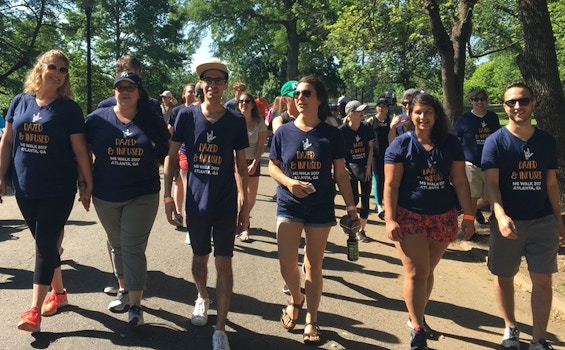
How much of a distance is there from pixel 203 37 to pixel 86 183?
31.8 m

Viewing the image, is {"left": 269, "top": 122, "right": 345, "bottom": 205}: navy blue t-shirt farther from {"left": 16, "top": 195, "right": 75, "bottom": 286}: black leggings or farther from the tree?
the tree

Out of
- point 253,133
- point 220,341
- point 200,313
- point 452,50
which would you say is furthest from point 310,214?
point 452,50

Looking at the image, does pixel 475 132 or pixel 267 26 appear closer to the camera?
pixel 475 132

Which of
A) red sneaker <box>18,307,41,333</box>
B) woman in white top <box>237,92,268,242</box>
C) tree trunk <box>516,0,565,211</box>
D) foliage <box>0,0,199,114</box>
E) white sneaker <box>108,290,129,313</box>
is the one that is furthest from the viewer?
foliage <box>0,0,199,114</box>

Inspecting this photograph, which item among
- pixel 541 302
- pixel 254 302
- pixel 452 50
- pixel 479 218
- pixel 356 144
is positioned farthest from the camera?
pixel 452 50

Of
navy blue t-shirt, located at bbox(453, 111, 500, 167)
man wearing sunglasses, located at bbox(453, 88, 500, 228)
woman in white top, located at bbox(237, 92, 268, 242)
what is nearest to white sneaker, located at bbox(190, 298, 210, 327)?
woman in white top, located at bbox(237, 92, 268, 242)

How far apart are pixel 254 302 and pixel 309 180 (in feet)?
4.96

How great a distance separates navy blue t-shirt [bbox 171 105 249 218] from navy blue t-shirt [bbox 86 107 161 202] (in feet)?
0.90

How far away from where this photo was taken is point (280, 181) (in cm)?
376

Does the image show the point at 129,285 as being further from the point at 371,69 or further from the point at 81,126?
the point at 371,69

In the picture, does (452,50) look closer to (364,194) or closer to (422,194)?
(364,194)

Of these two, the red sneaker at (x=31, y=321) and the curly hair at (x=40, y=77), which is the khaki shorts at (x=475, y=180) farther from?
Result: the red sneaker at (x=31, y=321)

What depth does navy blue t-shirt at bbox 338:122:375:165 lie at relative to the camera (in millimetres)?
6645

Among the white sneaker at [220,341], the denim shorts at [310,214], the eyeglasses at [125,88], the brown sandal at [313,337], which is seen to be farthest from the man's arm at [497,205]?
the eyeglasses at [125,88]
